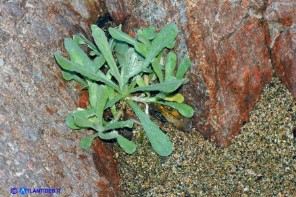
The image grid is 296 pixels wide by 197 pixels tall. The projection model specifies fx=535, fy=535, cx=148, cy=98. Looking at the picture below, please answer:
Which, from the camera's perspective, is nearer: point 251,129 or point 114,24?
point 251,129

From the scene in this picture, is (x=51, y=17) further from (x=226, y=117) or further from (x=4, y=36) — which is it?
(x=226, y=117)

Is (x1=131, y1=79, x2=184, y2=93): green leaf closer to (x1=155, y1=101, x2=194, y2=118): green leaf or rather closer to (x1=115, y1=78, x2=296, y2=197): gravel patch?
(x1=155, y1=101, x2=194, y2=118): green leaf

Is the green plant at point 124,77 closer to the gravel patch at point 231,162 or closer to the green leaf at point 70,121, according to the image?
the green leaf at point 70,121

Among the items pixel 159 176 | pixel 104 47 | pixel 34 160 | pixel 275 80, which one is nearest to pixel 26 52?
pixel 104 47

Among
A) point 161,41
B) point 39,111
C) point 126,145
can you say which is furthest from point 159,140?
point 39,111

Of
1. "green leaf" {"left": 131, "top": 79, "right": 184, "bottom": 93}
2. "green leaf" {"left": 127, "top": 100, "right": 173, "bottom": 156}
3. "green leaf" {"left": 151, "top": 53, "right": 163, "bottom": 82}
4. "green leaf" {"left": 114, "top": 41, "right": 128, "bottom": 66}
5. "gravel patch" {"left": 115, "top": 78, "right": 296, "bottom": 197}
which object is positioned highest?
"green leaf" {"left": 114, "top": 41, "right": 128, "bottom": 66}

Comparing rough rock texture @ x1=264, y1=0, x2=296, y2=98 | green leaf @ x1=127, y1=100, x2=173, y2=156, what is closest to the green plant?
green leaf @ x1=127, y1=100, x2=173, y2=156
